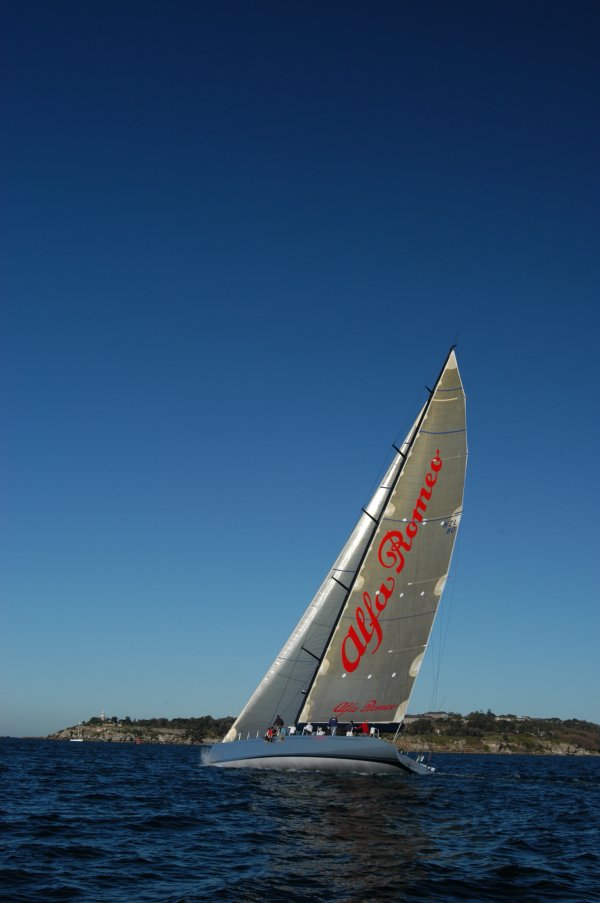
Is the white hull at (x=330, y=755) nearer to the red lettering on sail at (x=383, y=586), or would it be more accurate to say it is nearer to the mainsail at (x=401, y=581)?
the mainsail at (x=401, y=581)

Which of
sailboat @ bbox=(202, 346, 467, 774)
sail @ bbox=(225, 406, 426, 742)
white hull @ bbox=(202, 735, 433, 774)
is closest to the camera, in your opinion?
white hull @ bbox=(202, 735, 433, 774)

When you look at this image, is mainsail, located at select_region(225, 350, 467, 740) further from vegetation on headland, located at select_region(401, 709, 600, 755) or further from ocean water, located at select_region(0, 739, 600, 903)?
vegetation on headland, located at select_region(401, 709, 600, 755)

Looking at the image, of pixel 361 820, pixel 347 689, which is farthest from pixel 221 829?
pixel 347 689

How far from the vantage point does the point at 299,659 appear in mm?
36375

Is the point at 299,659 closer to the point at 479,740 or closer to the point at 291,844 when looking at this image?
the point at 291,844

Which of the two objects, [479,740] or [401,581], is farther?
[479,740]

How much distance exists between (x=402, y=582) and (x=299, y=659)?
7.23 metres

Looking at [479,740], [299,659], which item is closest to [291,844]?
[299,659]

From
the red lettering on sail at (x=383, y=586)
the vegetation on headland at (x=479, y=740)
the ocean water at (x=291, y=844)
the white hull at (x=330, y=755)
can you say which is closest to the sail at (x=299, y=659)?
the red lettering on sail at (x=383, y=586)

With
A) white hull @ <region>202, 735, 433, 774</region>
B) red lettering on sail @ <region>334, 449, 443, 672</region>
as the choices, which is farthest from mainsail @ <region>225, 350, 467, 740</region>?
white hull @ <region>202, 735, 433, 774</region>

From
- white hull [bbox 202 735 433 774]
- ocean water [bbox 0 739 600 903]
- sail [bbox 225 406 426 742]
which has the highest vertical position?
sail [bbox 225 406 426 742]

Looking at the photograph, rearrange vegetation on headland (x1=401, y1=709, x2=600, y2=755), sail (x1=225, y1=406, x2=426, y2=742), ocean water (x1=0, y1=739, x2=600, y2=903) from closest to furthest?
1. ocean water (x1=0, y1=739, x2=600, y2=903)
2. sail (x1=225, y1=406, x2=426, y2=742)
3. vegetation on headland (x1=401, y1=709, x2=600, y2=755)

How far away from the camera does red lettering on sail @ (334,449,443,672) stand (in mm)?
31719

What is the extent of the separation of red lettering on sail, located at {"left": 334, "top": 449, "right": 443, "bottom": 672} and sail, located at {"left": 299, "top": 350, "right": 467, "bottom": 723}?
4 centimetres
